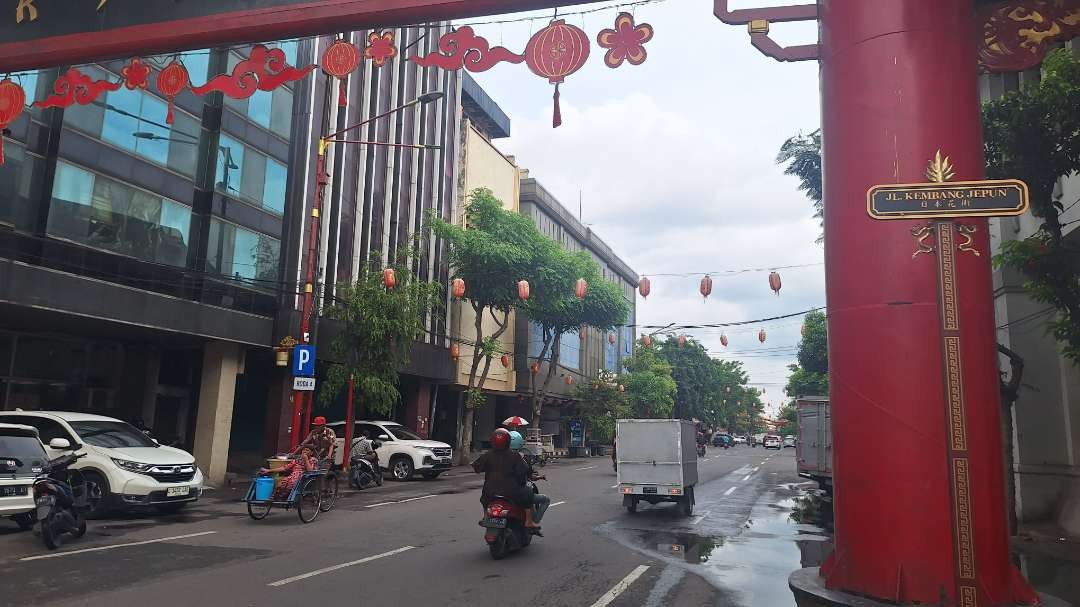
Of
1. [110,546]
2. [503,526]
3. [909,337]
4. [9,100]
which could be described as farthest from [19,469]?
[909,337]

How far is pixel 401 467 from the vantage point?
72.9 ft

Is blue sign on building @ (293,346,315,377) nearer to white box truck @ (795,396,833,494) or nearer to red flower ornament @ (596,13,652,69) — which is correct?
red flower ornament @ (596,13,652,69)

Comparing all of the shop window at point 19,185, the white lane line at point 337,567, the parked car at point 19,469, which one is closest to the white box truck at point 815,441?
the white lane line at point 337,567

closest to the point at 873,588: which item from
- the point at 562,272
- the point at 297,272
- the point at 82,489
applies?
the point at 82,489

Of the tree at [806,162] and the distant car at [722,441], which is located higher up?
the tree at [806,162]

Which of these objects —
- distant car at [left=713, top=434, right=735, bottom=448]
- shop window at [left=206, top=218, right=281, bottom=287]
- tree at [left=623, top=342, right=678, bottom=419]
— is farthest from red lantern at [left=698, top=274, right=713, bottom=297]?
distant car at [left=713, top=434, right=735, bottom=448]

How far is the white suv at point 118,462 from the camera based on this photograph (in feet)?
39.2

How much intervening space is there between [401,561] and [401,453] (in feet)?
44.0

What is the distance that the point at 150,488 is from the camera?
12.1 metres

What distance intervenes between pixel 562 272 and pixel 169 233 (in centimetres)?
1743

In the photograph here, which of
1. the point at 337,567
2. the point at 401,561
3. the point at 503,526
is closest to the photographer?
the point at 337,567

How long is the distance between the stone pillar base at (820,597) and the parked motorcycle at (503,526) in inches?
144

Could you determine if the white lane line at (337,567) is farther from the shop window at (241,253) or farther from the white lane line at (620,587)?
the shop window at (241,253)

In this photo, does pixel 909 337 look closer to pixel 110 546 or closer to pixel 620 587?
→ pixel 620 587
